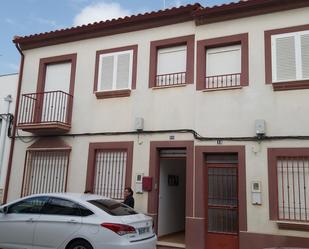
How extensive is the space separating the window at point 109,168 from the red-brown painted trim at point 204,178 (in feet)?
6.84

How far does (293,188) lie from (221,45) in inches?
170

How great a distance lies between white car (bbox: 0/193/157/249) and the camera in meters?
7.16

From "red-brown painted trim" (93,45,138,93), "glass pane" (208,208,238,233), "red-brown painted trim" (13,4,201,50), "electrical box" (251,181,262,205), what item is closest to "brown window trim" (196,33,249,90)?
"red-brown painted trim" (13,4,201,50)

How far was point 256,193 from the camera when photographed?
9.25 metres

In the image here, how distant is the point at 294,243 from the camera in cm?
862

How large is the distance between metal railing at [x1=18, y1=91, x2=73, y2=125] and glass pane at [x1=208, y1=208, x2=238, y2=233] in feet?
18.0

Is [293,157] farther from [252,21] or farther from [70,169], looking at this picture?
[70,169]

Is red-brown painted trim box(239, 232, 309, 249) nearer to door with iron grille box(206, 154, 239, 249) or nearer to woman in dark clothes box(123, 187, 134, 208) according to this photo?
door with iron grille box(206, 154, 239, 249)

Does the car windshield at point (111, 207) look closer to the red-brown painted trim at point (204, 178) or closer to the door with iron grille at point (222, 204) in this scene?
the red-brown painted trim at point (204, 178)

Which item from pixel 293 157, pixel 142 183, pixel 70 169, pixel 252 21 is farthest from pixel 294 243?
pixel 70 169

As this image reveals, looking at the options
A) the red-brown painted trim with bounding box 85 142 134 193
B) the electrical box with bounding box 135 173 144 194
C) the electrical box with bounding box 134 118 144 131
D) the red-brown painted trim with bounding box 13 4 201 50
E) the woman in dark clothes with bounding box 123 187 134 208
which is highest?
the red-brown painted trim with bounding box 13 4 201 50

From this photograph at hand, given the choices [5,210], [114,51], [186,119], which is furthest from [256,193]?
[114,51]

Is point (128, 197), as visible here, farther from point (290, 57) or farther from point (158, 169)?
point (290, 57)

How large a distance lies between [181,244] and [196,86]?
4352 millimetres
